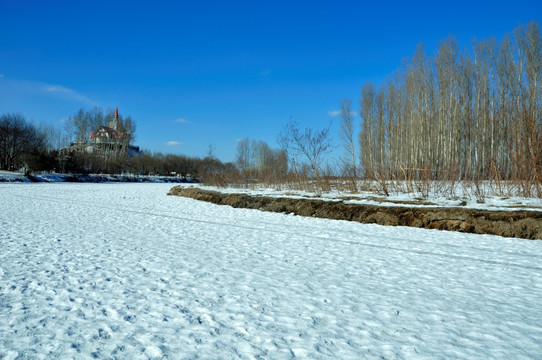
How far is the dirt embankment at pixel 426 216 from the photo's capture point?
5504mm

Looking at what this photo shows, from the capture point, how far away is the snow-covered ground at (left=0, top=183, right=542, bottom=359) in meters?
1.96

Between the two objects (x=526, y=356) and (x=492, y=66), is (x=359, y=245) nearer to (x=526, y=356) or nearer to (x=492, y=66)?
(x=526, y=356)

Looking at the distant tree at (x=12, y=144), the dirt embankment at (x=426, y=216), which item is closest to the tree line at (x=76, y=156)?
the distant tree at (x=12, y=144)

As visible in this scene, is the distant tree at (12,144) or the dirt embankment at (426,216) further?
the distant tree at (12,144)

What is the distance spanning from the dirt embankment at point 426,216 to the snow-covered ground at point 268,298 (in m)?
0.54

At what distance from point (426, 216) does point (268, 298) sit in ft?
16.0

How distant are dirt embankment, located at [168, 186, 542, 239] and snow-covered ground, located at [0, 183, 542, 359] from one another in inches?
21.3

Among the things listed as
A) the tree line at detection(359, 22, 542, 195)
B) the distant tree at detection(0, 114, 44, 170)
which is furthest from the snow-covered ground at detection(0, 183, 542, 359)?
the distant tree at detection(0, 114, 44, 170)

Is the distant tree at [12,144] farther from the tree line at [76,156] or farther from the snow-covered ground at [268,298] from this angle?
the snow-covered ground at [268,298]

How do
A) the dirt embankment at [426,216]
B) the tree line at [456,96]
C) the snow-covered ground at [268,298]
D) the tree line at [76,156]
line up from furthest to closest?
the tree line at [76,156] < the tree line at [456,96] < the dirt embankment at [426,216] < the snow-covered ground at [268,298]

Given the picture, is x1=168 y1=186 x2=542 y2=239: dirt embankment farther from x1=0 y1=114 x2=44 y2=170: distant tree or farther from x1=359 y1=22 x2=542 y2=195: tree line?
x1=0 y1=114 x2=44 y2=170: distant tree

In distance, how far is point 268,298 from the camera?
2719 millimetres

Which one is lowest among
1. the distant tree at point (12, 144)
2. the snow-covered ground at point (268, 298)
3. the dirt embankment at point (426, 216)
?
the snow-covered ground at point (268, 298)

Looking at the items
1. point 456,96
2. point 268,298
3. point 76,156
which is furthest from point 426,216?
point 76,156
